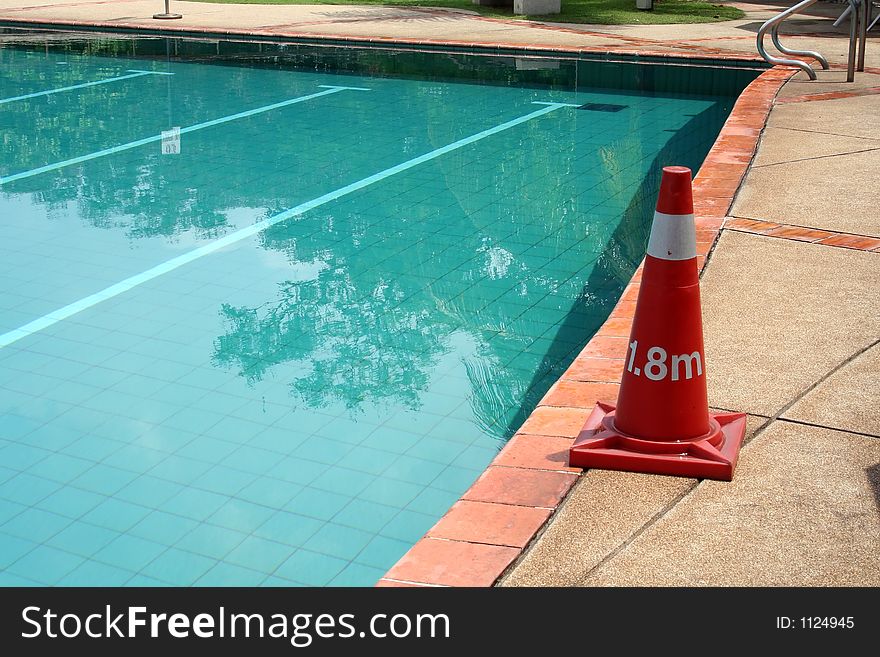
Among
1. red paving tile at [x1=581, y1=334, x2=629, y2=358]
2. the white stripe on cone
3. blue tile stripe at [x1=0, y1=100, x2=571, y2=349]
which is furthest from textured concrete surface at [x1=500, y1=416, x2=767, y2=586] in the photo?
blue tile stripe at [x1=0, y1=100, x2=571, y2=349]

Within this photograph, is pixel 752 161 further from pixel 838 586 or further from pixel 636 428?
pixel 838 586

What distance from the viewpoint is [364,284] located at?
643 cm

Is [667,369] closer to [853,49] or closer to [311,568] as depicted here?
[311,568]

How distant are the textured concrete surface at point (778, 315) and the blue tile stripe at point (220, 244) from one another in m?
3.54

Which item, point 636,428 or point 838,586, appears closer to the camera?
point 838,586

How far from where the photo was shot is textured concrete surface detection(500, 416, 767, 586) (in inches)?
105

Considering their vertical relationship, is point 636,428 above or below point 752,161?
below

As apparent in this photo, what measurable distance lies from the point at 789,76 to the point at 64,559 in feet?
32.2

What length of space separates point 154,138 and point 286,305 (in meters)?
5.21

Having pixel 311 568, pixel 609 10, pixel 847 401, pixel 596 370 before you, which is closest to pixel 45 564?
pixel 311 568

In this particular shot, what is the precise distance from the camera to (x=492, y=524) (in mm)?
2930

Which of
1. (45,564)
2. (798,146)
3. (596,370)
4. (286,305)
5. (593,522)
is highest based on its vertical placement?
(798,146)

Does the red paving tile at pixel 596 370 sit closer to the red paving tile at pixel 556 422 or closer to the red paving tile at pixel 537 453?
the red paving tile at pixel 556 422
